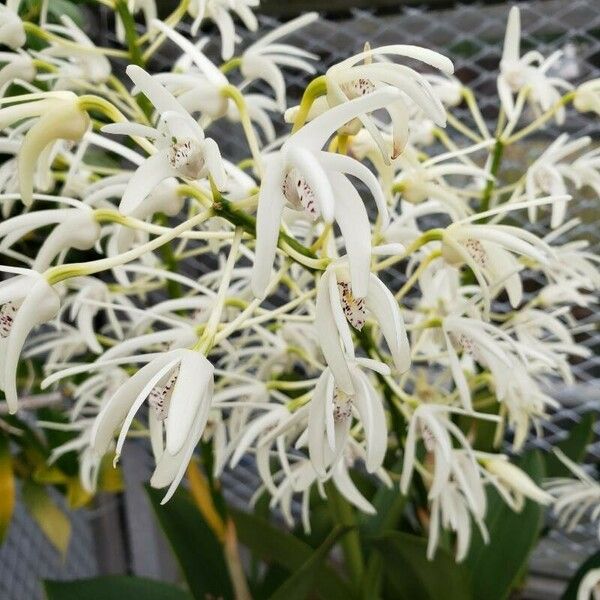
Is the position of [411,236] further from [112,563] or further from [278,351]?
[112,563]

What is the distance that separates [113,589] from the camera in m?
0.63

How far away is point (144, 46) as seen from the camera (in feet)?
3.49

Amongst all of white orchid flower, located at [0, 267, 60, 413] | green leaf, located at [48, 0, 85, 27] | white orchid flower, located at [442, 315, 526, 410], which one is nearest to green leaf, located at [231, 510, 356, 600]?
white orchid flower, located at [442, 315, 526, 410]

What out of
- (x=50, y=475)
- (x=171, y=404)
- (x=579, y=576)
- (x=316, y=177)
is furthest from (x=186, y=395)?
(x=50, y=475)

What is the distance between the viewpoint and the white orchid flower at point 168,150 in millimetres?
324

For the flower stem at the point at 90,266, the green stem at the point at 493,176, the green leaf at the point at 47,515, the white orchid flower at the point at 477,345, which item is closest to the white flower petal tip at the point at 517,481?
the white orchid flower at the point at 477,345

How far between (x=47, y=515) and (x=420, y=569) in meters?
Result: 0.51

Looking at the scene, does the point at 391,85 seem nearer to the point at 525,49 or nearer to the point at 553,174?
the point at 553,174

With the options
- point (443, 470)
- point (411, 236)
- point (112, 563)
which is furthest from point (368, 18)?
point (112, 563)

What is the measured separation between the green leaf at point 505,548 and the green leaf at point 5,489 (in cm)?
48

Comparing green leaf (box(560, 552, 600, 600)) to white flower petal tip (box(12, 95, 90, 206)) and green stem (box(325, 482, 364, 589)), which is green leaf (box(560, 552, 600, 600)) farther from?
white flower petal tip (box(12, 95, 90, 206))

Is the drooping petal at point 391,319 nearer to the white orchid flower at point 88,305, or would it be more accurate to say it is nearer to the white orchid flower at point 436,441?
the white orchid flower at point 436,441

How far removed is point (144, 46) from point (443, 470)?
82 cm

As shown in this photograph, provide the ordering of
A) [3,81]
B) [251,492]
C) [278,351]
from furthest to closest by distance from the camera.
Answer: [251,492], [278,351], [3,81]
